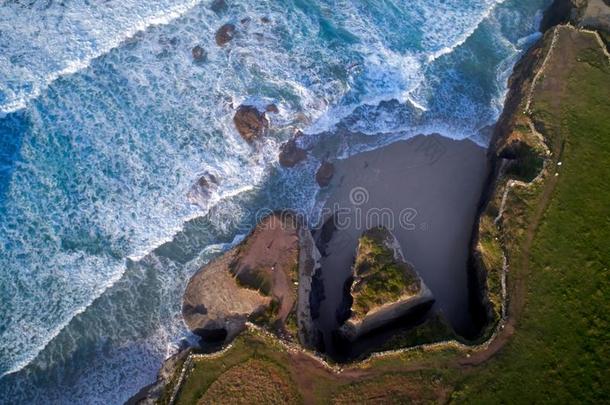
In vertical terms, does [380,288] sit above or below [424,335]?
above

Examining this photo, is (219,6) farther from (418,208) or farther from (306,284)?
(306,284)

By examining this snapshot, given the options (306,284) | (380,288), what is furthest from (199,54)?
(380,288)

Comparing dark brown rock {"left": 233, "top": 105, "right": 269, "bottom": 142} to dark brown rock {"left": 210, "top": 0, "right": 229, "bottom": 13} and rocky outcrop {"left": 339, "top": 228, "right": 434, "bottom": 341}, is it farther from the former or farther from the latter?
rocky outcrop {"left": 339, "top": 228, "right": 434, "bottom": 341}

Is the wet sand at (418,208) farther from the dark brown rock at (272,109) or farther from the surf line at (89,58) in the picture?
the surf line at (89,58)

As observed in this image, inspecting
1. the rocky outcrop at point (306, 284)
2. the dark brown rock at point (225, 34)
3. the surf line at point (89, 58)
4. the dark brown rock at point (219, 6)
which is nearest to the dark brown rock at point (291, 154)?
the rocky outcrop at point (306, 284)

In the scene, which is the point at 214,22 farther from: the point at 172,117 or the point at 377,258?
the point at 377,258

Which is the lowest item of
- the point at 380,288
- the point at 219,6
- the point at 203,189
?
the point at 380,288
